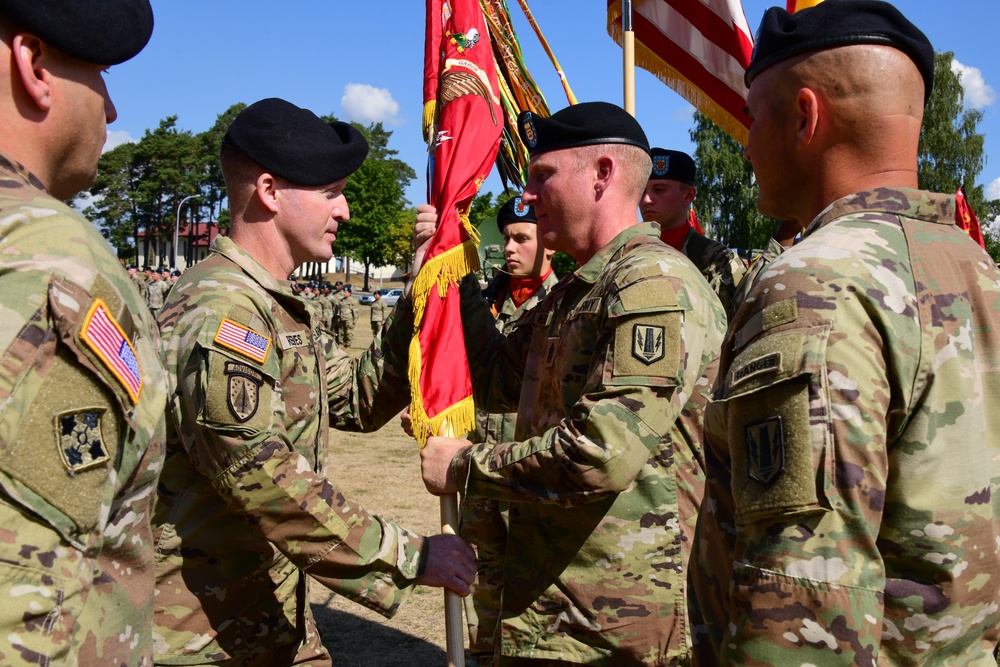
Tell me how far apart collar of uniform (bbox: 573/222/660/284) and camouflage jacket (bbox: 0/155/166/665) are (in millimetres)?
1767

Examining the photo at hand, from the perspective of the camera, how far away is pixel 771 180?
1902 mm

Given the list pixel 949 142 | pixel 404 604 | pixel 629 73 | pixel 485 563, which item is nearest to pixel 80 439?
pixel 629 73

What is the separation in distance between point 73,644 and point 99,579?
14cm

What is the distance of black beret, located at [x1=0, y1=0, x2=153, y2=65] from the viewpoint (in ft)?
4.59

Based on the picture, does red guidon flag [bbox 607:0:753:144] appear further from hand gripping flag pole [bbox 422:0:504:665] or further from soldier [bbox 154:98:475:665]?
soldier [bbox 154:98:475:665]

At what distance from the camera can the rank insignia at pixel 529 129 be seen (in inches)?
134

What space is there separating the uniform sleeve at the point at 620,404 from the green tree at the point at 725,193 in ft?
137

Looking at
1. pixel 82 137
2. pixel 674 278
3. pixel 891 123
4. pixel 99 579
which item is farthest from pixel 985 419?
pixel 82 137

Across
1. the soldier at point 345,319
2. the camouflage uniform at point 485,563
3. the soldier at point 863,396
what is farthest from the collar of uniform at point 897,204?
the soldier at point 345,319


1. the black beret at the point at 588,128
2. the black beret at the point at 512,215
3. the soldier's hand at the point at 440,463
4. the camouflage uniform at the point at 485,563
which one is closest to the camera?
the soldier's hand at the point at 440,463

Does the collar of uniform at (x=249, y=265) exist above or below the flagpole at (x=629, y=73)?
below

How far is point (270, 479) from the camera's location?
2361 millimetres

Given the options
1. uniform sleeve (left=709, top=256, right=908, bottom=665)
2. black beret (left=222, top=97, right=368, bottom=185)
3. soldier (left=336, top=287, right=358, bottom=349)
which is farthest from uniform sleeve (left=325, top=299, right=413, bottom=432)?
soldier (left=336, top=287, right=358, bottom=349)

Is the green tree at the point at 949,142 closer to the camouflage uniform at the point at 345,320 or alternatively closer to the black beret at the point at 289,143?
the camouflage uniform at the point at 345,320
